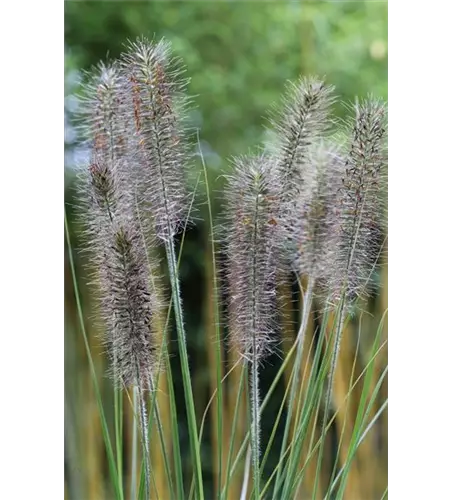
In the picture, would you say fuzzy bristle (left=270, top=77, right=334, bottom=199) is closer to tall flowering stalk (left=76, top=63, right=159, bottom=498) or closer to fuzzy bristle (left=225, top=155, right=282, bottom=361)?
fuzzy bristle (left=225, top=155, right=282, bottom=361)

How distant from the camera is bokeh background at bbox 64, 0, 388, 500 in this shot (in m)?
1.19

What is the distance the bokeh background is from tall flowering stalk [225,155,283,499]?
0.09ft

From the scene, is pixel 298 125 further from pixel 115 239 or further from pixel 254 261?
pixel 115 239

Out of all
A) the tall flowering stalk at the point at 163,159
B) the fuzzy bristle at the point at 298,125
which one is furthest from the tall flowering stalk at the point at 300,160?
the tall flowering stalk at the point at 163,159

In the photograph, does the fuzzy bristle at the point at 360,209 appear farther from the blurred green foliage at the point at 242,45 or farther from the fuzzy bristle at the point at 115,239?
the fuzzy bristle at the point at 115,239

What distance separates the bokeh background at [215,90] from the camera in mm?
1191

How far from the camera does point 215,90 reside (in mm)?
1245

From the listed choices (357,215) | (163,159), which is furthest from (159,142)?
(357,215)

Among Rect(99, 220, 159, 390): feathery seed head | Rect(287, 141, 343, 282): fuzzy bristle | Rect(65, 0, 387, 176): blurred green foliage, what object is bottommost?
Rect(99, 220, 159, 390): feathery seed head

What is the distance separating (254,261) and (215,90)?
1.06ft

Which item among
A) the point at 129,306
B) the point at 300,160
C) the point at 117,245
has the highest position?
the point at 300,160

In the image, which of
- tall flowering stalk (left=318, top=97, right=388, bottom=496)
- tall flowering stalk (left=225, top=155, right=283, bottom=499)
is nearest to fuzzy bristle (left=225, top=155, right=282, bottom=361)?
tall flowering stalk (left=225, top=155, right=283, bottom=499)

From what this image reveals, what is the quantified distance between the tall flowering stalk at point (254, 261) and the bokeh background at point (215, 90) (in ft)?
0.09
